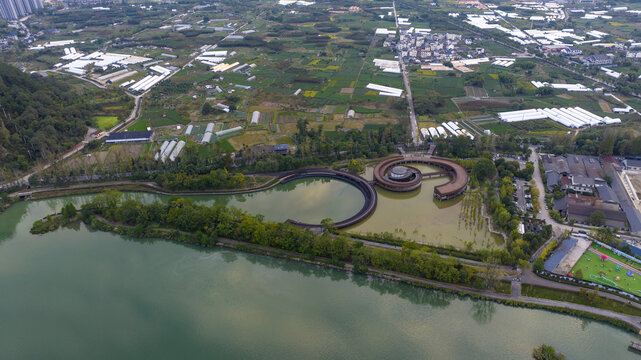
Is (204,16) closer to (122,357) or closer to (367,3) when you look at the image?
(367,3)

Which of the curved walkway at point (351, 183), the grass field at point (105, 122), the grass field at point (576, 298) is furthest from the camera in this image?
the grass field at point (105, 122)

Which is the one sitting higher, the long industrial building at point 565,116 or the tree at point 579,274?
the long industrial building at point 565,116

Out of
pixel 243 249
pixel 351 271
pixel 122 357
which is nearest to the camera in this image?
pixel 122 357

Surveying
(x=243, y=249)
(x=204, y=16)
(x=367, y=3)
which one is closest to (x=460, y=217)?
(x=243, y=249)

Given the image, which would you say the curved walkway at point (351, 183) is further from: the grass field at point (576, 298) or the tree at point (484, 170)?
the grass field at point (576, 298)

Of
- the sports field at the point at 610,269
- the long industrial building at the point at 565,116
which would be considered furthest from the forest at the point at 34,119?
the long industrial building at the point at 565,116

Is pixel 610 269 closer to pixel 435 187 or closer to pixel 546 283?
pixel 546 283
